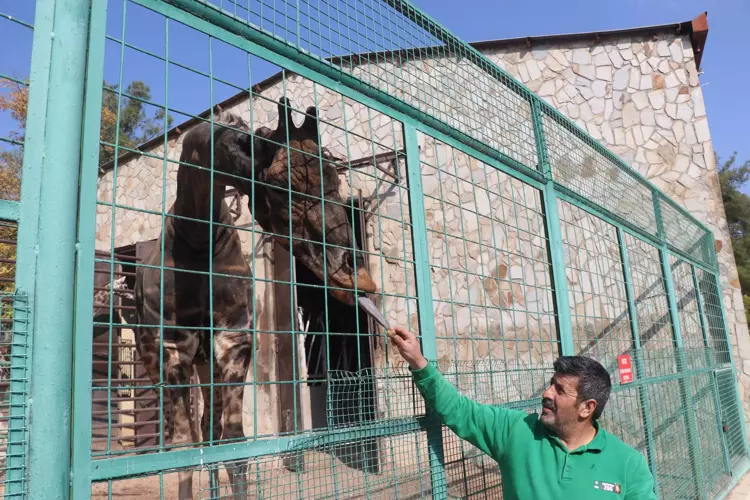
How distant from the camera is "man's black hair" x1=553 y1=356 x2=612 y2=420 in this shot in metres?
2.20

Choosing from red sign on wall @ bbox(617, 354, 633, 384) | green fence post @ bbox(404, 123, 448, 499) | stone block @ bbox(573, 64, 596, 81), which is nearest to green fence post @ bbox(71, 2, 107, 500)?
green fence post @ bbox(404, 123, 448, 499)

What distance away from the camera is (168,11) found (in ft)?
5.74

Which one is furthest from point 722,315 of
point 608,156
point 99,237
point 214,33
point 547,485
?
point 99,237

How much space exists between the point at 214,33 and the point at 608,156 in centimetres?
371

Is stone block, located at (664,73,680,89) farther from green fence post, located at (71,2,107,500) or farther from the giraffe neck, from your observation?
green fence post, located at (71,2,107,500)

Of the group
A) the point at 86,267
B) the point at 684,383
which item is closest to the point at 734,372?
the point at 684,383

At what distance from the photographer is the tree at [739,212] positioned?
15252 millimetres

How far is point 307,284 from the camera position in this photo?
6.80ft

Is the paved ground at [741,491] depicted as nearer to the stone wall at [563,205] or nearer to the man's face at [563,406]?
the stone wall at [563,205]

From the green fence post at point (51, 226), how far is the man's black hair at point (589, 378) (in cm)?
165

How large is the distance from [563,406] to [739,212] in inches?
686

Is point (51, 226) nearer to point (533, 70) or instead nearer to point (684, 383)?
point (684, 383)

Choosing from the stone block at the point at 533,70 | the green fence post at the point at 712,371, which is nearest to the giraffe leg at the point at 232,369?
the green fence post at the point at 712,371

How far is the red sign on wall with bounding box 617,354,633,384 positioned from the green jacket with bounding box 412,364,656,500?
5.57 feet
